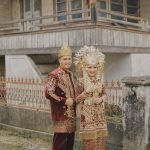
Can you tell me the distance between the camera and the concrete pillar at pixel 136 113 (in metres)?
7.11

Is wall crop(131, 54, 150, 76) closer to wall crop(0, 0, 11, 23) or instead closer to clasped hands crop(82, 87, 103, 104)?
clasped hands crop(82, 87, 103, 104)

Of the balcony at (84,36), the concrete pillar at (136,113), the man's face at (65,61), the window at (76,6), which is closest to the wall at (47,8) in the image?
the window at (76,6)

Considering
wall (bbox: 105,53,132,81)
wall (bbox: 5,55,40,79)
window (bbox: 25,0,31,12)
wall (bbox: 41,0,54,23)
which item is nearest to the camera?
wall (bbox: 105,53,132,81)

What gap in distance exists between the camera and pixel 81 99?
5.70 m

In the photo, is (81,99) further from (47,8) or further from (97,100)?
(47,8)

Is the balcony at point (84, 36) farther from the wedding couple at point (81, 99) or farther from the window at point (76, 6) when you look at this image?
the wedding couple at point (81, 99)

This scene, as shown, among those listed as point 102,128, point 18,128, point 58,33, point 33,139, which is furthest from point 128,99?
point 58,33

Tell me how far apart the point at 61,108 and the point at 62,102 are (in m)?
0.10

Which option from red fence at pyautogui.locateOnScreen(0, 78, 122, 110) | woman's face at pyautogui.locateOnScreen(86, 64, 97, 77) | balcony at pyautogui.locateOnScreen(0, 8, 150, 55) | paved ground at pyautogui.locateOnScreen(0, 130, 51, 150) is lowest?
paved ground at pyautogui.locateOnScreen(0, 130, 51, 150)

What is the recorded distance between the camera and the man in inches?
226

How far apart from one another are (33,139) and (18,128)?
32.6 inches

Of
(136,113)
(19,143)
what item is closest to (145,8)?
(19,143)

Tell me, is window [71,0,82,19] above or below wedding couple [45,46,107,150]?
above

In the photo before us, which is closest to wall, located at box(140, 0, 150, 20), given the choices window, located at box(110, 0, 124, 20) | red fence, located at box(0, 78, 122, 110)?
window, located at box(110, 0, 124, 20)
